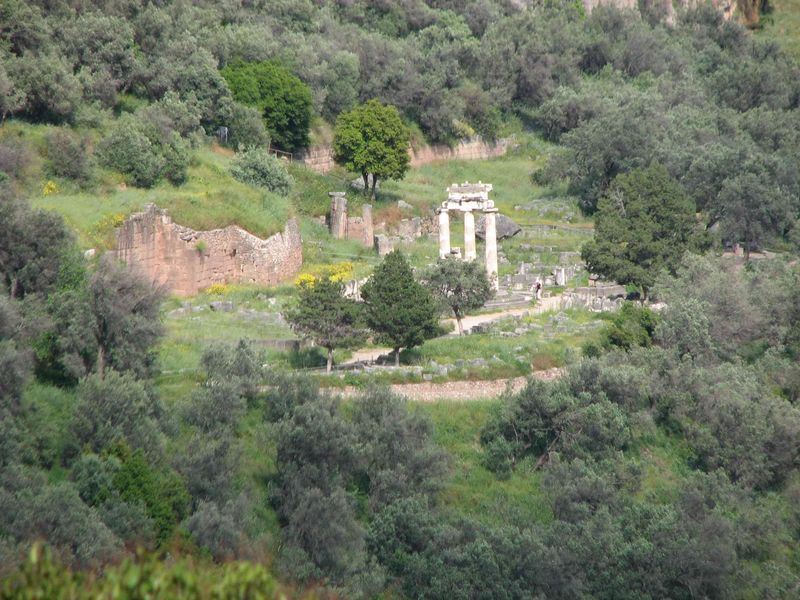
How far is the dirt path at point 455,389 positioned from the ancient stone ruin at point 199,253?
7.69 meters

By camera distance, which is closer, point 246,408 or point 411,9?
point 246,408

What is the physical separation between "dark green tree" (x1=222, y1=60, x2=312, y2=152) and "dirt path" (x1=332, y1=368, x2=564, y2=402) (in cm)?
2149

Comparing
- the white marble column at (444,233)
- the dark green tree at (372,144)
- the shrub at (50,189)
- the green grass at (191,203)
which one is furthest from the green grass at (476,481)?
the dark green tree at (372,144)

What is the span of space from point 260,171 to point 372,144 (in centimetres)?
648

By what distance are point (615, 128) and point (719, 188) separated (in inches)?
182

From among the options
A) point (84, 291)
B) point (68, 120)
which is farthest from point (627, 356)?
point (68, 120)

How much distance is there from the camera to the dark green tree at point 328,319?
136 ft

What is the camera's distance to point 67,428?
116 feet

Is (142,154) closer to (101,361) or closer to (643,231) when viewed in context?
(101,361)

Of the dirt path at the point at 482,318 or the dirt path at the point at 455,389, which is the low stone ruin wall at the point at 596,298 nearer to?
the dirt path at the point at 482,318

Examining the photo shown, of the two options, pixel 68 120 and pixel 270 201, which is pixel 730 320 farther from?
pixel 68 120

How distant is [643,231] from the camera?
5428cm

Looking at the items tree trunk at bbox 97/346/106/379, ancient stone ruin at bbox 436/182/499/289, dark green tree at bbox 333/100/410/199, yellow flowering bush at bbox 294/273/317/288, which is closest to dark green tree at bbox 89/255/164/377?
tree trunk at bbox 97/346/106/379

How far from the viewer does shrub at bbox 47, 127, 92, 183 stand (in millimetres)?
48656
